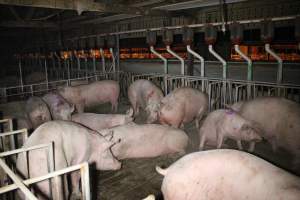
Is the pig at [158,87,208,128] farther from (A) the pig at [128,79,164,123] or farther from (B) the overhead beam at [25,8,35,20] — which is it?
(B) the overhead beam at [25,8,35,20]

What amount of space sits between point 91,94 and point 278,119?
5.86 meters

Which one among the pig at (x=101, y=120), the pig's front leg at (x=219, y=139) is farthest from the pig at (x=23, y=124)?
the pig's front leg at (x=219, y=139)

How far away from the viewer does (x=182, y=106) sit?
6078 mm

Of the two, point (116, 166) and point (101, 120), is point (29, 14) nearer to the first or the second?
point (101, 120)

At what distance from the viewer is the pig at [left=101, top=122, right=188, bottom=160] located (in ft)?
15.9

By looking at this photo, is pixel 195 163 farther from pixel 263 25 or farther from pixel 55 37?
pixel 55 37

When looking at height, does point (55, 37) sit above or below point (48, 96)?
above

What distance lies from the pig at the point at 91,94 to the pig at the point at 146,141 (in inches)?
147

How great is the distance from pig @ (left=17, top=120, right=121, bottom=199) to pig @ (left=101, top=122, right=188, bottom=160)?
463mm

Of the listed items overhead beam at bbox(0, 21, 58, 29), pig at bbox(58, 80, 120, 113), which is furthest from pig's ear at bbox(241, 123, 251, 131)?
overhead beam at bbox(0, 21, 58, 29)

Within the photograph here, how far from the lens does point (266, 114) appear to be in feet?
15.7

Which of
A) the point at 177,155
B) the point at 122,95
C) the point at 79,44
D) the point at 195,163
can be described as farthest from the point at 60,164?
the point at 79,44

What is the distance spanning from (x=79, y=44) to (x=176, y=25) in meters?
6.33

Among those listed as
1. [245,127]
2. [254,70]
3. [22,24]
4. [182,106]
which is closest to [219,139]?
[245,127]
